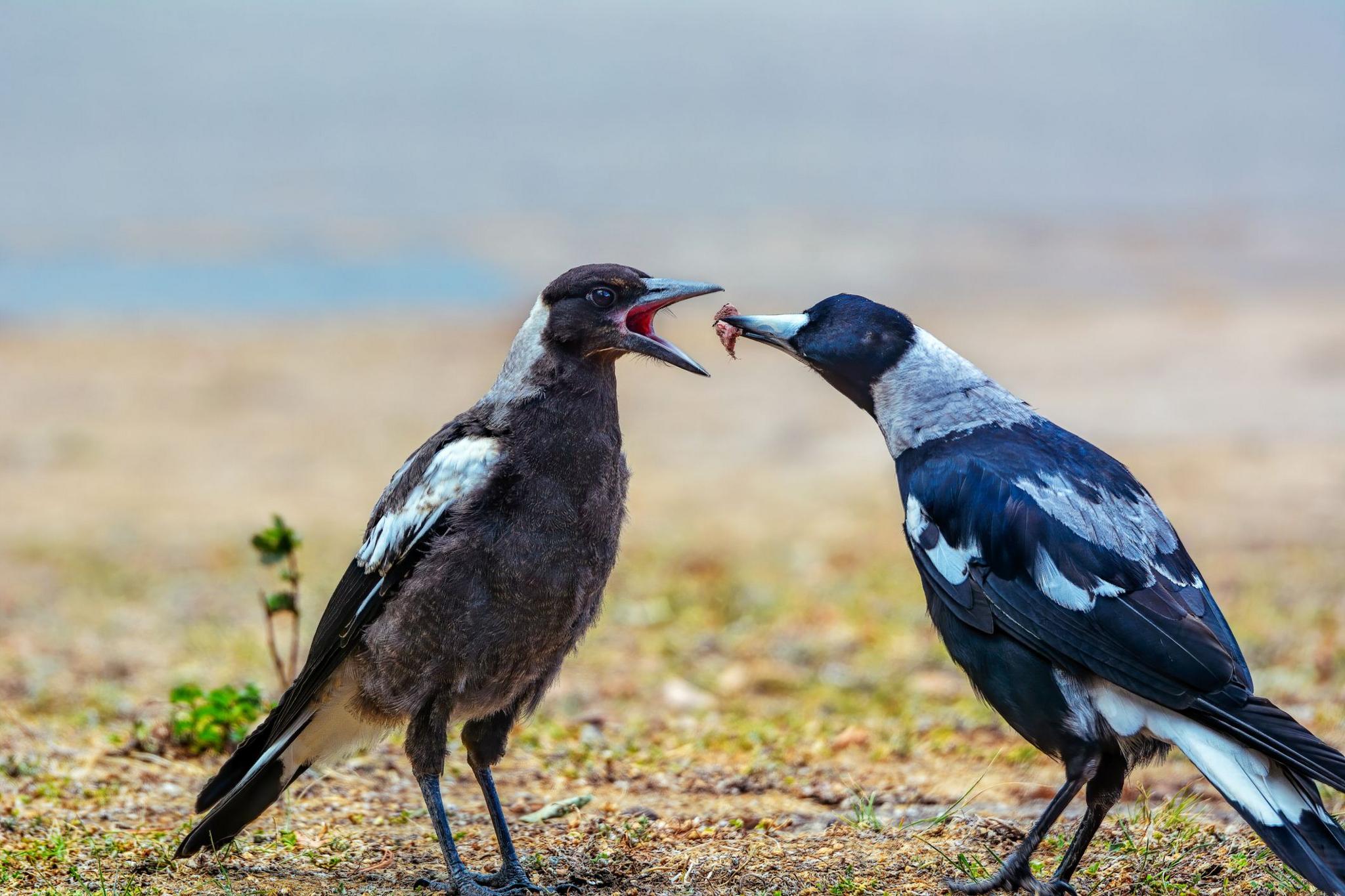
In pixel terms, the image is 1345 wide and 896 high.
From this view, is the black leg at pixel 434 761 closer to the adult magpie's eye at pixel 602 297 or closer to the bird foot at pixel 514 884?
the bird foot at pixel 514 884

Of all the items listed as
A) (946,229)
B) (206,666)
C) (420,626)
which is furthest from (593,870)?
(946,229)

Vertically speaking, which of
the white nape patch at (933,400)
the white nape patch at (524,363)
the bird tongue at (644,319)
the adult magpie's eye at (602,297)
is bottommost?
the white nape patch at (933,400)

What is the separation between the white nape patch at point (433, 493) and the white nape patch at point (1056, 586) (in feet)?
3.95

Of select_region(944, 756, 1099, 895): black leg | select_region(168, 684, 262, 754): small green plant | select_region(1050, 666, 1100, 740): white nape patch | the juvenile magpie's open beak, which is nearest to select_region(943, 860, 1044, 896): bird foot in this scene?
select_region(944, 756, 1099, 895): black leg

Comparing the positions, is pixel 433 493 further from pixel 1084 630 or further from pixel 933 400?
pixel 1084 630

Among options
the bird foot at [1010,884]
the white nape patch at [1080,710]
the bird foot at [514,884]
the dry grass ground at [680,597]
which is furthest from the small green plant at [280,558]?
the white nape patch at [1080,710]

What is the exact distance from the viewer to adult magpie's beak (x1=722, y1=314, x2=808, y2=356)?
3.62 m

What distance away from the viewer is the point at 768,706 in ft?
17.9

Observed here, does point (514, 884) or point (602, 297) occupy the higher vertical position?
point (602, 297)

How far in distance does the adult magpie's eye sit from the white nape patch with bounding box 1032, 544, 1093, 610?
114cm

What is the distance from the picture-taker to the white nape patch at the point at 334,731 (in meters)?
3.53

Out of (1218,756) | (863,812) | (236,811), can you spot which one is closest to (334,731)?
(236,811)

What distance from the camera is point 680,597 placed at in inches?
269

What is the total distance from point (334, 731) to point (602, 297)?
124 centimetres
